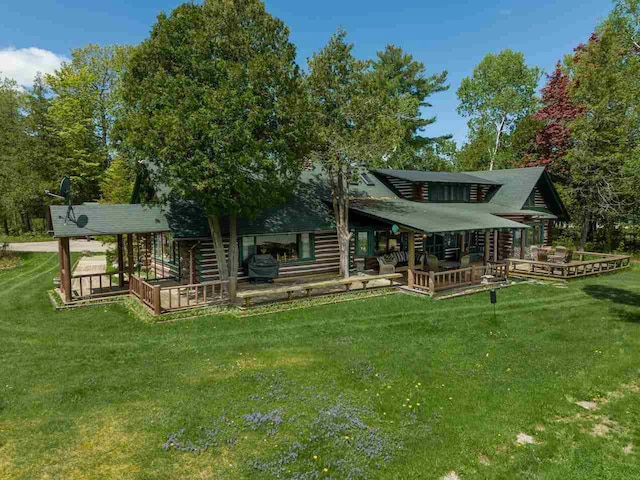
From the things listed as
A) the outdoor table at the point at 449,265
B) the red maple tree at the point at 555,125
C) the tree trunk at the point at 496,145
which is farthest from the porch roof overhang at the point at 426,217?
the tree trunk at the point at 496,145

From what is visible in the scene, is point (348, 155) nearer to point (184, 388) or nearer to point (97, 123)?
point (184, 388)

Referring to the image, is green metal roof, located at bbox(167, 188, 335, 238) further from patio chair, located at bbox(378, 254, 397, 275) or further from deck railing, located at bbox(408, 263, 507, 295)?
deck railing, located at bbox(408, 263, 507, 295)

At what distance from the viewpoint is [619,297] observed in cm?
1568

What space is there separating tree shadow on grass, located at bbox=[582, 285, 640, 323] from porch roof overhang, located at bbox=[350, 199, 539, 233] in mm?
3961

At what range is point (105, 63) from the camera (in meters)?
47.2

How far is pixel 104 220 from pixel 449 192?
798 inches

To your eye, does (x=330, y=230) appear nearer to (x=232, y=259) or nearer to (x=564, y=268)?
(x=232, y=259)

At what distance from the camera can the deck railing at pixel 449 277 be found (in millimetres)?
16186

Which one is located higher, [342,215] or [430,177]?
[430,177]

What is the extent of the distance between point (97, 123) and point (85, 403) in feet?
159

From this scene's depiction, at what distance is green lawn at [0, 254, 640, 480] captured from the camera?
226 inches

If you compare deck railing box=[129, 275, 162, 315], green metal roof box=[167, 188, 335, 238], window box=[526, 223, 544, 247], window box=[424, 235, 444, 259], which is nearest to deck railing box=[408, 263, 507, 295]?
window box=[424, 235, 444, 259]

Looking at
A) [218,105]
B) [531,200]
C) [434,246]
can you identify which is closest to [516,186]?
[531,200]

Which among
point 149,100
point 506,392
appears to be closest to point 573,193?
point 506,392
